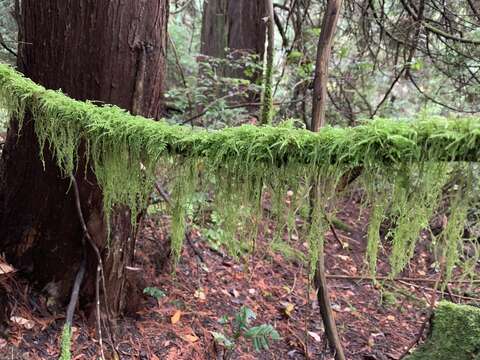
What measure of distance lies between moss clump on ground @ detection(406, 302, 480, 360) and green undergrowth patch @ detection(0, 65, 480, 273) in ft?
7.36

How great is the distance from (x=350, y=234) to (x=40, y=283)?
4.76 metres

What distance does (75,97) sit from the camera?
110 inches

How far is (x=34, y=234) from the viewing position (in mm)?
3025

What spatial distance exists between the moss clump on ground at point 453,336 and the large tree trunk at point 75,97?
2682 millimetres

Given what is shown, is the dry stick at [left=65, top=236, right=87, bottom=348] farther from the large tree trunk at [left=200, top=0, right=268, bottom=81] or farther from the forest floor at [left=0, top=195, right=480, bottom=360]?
the large tree trunk at [left=200, top=0, right=268, bottom=81]

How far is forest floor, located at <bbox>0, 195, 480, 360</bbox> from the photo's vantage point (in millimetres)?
2965

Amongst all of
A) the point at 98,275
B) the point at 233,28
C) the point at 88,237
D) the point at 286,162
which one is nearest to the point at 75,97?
the point at 88,237

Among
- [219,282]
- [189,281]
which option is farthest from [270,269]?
[189,281]

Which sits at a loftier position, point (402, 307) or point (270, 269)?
point (270, 269)

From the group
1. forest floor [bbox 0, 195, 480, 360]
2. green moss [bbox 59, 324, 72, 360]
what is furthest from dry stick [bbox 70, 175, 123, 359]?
green moss [bbox 59, 324, 72, 360]

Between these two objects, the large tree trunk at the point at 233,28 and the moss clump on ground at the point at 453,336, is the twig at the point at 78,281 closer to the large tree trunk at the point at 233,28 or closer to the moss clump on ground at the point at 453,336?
the moss clump on ground at the point at 453,336

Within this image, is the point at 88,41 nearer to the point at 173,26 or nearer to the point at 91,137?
the point at 91,137

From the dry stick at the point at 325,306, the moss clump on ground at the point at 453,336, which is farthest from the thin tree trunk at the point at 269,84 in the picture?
the moss clump on ground at the point at 453,336

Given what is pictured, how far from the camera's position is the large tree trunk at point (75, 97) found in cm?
274
